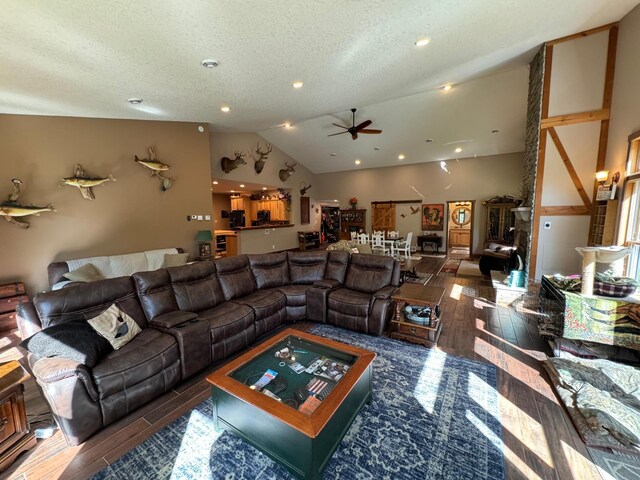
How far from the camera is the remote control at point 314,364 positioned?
6.73 ft

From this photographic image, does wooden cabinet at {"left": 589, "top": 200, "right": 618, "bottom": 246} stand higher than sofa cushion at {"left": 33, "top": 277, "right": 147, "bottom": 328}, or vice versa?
wooden cabinet at {"left": 589, "top": 200, "right": 618, "bottom": 246}

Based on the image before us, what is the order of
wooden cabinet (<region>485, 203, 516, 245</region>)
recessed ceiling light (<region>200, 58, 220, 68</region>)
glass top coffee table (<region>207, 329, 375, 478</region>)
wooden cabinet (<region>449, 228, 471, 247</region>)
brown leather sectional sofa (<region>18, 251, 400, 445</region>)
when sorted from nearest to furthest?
glass top coffee table (<region>207, 329, 375, 478</region>) < brown leather sectional sofa (<region>18, 251, 400, 445</region>) < recessed ceiling light (<region>200, 58, 220, 68</region>) < wooden cabinet (<region>485, 203, 516, 245</region>) < wooden cabinet (<region>449, 228, 471, 247</region>)

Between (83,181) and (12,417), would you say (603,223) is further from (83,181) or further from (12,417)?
(83,181)

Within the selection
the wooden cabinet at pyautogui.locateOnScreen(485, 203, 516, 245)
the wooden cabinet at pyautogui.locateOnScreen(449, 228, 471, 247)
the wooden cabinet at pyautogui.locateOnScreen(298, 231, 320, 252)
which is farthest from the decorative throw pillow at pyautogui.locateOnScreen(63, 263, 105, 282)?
the wooden cabinet at pyautogui.locateOnScreen(449, 228, 471, 247)

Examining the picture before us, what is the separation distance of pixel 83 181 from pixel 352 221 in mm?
8922

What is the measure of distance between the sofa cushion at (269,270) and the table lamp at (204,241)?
84.3 inches

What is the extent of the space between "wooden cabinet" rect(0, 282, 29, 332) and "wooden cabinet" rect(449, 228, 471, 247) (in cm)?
1210

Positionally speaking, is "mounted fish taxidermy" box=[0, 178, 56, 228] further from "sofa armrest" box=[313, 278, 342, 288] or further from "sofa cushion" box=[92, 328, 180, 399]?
"sofa armrest" box=[313, 278, 342, 288]

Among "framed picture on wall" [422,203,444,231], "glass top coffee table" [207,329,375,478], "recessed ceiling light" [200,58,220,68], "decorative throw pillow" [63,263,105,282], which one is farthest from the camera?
"framed picture on wall" [422,203,444,231]

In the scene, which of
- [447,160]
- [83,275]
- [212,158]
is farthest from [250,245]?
[447,160]

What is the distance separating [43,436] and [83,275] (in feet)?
8.35

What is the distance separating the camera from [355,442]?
70.5 inches

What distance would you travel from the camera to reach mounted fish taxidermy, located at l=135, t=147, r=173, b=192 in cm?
477

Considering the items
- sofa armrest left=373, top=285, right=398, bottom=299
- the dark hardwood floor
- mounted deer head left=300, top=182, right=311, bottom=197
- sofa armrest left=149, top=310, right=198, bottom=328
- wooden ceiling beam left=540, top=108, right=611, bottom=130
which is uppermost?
wooden ceiling beam left=540, top=108, right=611, bottom=130
